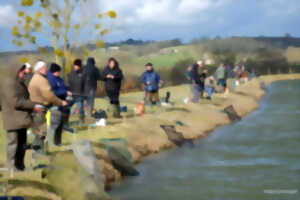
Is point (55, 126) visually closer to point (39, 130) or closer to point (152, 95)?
point (39, 130)

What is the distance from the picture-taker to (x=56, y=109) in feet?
51.3

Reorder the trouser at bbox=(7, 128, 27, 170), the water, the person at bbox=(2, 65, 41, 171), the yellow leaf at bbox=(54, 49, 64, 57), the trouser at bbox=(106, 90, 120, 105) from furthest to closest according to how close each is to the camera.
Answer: the yellow leaf at bbox=(54, 49, 64, 57), the trouser at bbox=(106, 90, 120, 105), the water, the trouser at bbox=(7, 128, 27, 170), the person at bbox=(2, 65, 41, 171)

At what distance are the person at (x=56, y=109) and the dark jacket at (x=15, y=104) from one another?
3075 mm

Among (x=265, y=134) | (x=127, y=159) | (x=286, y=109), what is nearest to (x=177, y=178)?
(x=127, y=159)

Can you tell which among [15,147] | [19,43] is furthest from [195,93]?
[15,147]

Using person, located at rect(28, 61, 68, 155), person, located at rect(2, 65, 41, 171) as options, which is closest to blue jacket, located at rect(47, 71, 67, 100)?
person, located at rect(28, 61, 68, 155)

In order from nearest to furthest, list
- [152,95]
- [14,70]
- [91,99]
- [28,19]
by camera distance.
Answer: [14,70]
[91,99]
[152,95]
[28,19]

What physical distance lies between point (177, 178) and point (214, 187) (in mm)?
1402

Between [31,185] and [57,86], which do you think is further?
[57,86]

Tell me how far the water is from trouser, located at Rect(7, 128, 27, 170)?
2428 millimetres

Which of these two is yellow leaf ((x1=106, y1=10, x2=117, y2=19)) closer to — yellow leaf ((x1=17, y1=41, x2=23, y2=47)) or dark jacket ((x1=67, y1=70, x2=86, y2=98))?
yellow leaf ((x1=17, y1=41, x2=23, y2=47))

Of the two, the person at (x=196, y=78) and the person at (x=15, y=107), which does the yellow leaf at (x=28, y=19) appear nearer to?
the person at (x=196, y=78)

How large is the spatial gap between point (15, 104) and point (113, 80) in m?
10.6

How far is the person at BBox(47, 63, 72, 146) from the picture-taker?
49.6 ft
